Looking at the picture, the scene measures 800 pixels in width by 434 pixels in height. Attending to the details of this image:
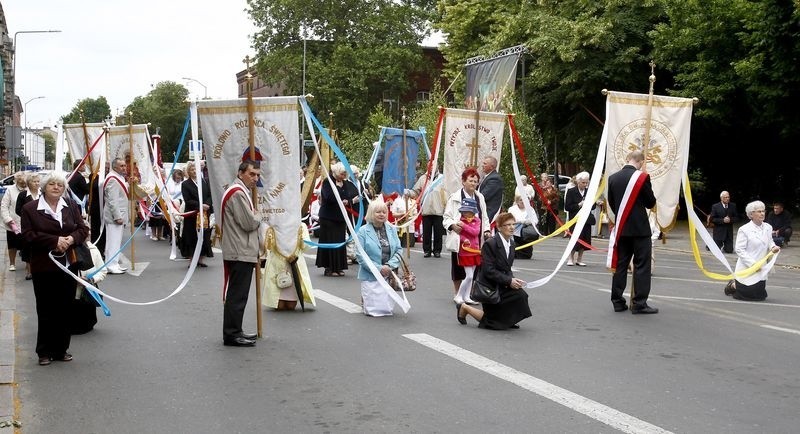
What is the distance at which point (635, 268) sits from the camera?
10883 mm

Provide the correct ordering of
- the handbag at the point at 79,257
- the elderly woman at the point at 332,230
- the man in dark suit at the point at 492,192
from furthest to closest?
the elderly woman at the point at 332,230, the man in dark suit at the point at 492,192, the handbag at the point at 79,257

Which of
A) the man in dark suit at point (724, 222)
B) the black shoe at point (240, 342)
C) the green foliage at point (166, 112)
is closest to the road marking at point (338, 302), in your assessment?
the black shoe at point (240, 342)

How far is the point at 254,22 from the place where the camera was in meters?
58.6

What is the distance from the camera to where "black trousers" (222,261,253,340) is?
28.4 feet

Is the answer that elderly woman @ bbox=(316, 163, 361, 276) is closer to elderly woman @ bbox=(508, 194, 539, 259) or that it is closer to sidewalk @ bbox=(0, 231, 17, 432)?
sidewalk @ bbox=(0, 231, 17, 432)

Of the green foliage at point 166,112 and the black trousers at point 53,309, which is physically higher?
the green foliage at point 166,112

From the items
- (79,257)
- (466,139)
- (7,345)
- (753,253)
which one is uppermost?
(466,139)

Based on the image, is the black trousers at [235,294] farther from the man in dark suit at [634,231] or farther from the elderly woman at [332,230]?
the elderly woman at [332,230]

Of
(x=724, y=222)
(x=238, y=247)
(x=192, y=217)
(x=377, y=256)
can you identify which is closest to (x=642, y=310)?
(x=377, y=256)

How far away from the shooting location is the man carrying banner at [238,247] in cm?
861

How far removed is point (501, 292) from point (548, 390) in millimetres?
2757

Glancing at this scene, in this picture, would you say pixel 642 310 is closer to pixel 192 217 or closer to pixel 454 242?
pixel 454 242

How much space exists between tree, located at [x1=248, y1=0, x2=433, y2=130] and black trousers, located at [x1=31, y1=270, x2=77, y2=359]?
4828 cm

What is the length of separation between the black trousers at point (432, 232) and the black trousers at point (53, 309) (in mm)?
10845
